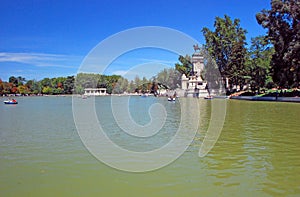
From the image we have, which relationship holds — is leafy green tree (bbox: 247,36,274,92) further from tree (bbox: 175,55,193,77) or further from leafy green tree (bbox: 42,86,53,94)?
leafy green tree (bbox: 42,86,53,94)

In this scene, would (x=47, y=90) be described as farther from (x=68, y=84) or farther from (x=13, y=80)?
(x=13, y=80)

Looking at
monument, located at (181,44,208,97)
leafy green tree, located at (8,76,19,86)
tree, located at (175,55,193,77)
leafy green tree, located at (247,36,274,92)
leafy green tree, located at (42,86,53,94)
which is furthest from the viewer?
leafy green tree, located at (8,76,19,86)

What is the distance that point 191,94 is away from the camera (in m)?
Answer: 67.9

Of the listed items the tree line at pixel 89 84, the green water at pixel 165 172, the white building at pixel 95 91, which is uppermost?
the tree line at pixel 89 84

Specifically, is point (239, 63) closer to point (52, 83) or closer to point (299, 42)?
point (299, 42)

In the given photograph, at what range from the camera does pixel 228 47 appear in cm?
6156

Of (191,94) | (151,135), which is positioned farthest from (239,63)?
(151,135)

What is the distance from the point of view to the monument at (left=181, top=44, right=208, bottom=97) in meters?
65.7

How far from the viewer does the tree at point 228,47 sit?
57500 mm

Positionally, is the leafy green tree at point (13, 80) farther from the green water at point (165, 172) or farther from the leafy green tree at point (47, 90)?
the green water at point (165, 172)

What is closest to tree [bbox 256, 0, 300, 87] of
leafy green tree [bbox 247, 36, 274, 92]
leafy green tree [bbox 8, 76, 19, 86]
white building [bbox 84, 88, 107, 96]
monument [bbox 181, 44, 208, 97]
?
leafy green tree [bbox 247, 36, 274, 92]

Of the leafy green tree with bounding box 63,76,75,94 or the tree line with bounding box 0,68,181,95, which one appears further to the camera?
the leafy green tree with bounding box 63,76,75,94

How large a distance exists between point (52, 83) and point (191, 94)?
275 ft

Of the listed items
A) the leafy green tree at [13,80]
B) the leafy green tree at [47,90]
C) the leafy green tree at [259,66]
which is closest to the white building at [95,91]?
the leafy green tree at [47,90]
